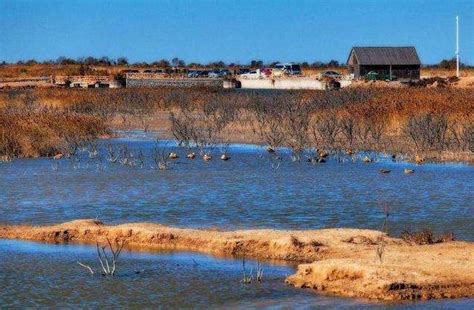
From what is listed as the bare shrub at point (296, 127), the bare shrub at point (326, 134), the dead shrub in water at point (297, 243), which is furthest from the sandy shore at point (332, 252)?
the bare shrub at point (326, 134)

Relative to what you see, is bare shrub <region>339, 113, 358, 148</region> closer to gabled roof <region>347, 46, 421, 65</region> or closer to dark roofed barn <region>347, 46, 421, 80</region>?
dark roofed barn <region>347, 46, 421, 80</region>

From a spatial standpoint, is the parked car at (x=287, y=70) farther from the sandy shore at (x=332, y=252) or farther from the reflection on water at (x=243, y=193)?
the sandy shore at (x=332, y=252)

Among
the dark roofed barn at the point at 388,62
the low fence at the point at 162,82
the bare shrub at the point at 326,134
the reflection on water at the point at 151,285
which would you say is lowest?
the reflection on water at the point at 151,285

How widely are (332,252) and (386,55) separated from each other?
7681cm

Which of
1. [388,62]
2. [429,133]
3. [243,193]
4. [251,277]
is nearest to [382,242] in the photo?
[251,277]

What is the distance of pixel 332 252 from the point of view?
14430 millimetres

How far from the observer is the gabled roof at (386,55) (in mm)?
89250

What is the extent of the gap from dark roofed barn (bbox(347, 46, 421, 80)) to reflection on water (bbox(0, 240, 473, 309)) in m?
74.7

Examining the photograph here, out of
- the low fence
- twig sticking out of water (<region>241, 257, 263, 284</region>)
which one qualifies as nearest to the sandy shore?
twig sticking out of water (<region>241, 257, 263, 284</region>)

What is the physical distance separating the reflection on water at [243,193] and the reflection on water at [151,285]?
127 inches

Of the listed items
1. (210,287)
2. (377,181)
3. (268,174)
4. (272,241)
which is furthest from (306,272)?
(268,174)

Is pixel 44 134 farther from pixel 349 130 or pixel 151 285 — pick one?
pixel 151 285

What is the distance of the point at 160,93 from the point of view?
197ft

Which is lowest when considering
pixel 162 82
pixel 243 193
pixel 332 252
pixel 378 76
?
pixel 332 252
